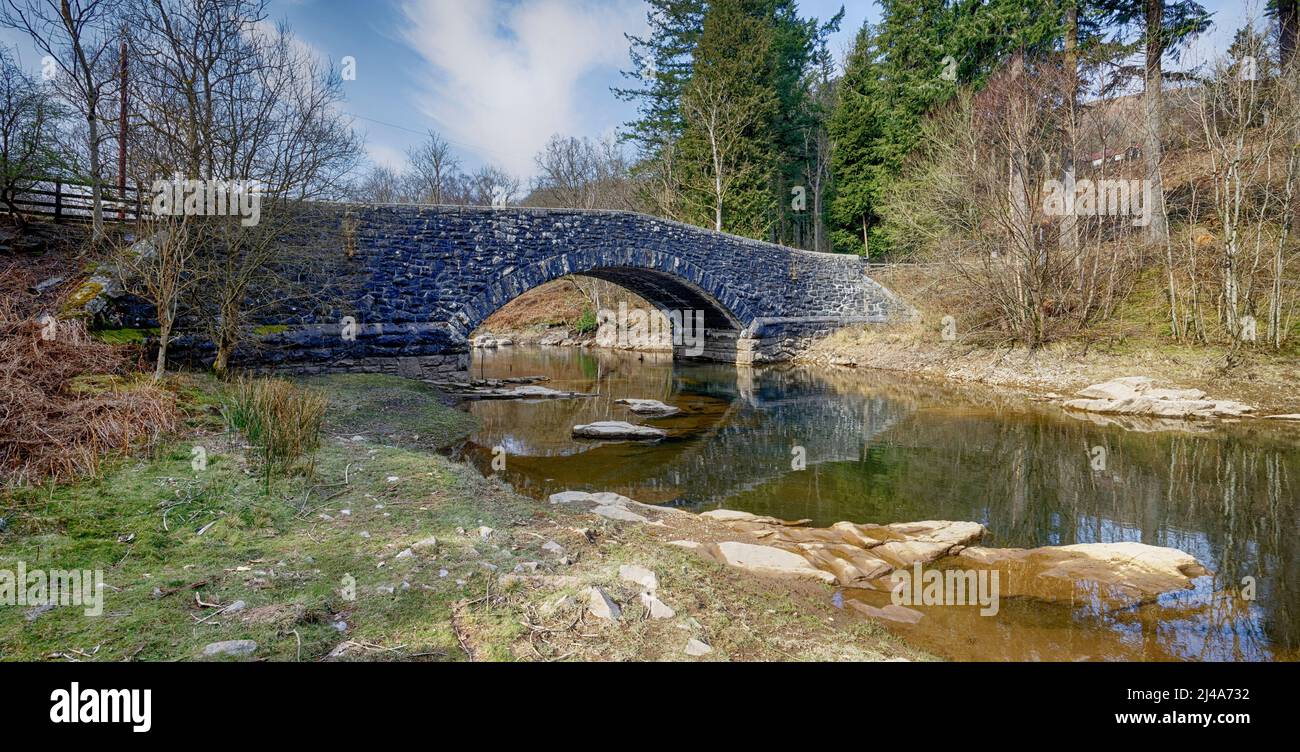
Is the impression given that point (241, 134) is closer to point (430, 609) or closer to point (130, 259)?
point (130, 259)

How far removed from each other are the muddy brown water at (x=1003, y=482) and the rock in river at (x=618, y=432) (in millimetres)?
263

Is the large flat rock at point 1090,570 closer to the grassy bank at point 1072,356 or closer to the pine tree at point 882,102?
the grassy bank at point 1072,356

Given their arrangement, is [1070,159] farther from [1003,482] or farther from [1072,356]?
[1003,482]

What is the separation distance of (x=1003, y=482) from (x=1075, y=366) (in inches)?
314

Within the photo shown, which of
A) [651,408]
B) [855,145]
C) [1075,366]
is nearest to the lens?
[651,408]

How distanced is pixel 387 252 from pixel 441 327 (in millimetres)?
1925

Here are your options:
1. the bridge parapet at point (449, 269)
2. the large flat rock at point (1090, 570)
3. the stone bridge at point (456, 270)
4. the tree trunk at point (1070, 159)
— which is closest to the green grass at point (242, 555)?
the large flat rock at point (1090, 570)

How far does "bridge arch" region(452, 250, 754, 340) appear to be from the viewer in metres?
13.7

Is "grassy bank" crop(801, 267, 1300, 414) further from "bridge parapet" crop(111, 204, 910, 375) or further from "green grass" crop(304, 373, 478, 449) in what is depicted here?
"green grass" crop(304, 373, 478, 449)

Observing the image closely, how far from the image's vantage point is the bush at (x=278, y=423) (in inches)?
195

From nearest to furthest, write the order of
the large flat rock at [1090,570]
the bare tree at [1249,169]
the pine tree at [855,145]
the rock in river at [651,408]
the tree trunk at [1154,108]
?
the large flat rock at [1090,570] < the bare tree at [1249,169] < the rock in river at [651,408] < the tree trunk at [1154,108] < the pine tree at [855,145]

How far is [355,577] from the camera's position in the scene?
317 centimetres

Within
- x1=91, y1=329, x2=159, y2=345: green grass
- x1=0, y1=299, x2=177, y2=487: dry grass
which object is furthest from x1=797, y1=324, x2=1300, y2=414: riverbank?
x1=91, y1=329, x2=159, y2=345: green grass

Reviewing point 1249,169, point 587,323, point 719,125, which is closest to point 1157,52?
point 1249,169
